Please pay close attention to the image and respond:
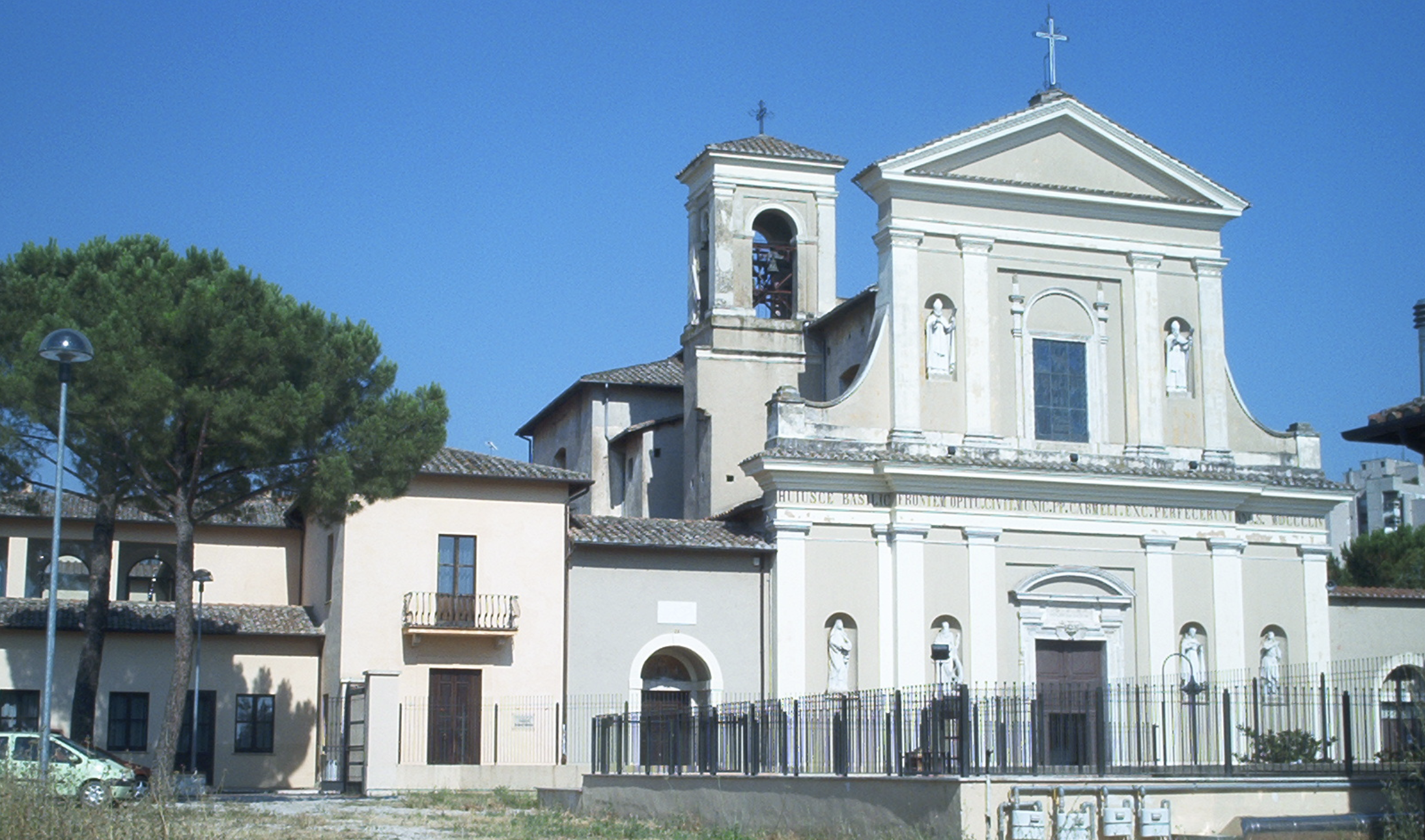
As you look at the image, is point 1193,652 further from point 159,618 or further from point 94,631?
point 94,631

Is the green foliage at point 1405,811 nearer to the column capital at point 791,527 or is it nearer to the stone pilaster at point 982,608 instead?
the stone pilaster at point 982,608

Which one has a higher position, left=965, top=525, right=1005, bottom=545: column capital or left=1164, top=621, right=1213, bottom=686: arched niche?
left=965, top=525, right=1005, bottom=545: column capital

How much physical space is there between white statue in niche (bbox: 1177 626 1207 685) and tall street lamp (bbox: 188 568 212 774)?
17.6 metres

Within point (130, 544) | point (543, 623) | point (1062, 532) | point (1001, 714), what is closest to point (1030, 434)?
point (1062, 532)

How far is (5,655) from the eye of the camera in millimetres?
29781

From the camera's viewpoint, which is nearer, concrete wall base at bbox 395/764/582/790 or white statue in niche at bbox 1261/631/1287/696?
concrete wall base at bbox 395/764/582/790

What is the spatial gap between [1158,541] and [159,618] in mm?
18448

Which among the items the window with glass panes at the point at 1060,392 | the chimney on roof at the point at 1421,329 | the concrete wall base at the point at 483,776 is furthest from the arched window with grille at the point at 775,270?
the chimney on roof at the point at 1421,329

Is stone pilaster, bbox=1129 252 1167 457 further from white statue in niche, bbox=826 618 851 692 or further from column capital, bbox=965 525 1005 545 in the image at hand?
white statue in niche, bbox=826 618 851 692

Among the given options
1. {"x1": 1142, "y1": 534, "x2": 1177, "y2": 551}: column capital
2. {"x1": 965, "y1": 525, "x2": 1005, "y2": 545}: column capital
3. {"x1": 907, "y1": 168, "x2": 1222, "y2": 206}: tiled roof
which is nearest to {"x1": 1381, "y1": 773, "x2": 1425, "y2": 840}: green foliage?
{"x1": 965, "y1": 525, "x2": 1005, "y2": 545}: column capital

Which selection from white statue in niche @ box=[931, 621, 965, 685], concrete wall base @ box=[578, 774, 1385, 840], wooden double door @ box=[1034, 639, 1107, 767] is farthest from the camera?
white statue in niche @ box=[931, 621, 965, 685]

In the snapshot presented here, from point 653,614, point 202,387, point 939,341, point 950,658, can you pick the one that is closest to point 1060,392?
point 939,341

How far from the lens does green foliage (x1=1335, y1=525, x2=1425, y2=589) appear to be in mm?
49281

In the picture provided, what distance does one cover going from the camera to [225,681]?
1235 inches
